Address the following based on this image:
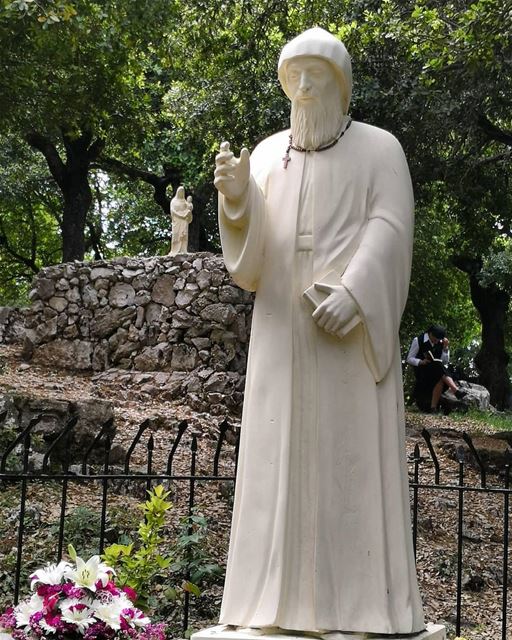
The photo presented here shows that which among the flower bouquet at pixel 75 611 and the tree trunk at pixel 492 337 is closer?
the flower bouquet at pixel 75 611

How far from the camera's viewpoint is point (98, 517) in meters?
8.02

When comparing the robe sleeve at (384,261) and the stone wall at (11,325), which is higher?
the stone wall at (11,325)

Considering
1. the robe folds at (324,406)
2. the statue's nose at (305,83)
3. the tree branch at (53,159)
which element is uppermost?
the tree branch at (53,159)

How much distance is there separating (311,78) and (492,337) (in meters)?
20.1

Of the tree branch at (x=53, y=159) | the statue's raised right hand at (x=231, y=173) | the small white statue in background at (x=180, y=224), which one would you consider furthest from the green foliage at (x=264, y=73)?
the statue's raised right hand at (x=231, y=173)

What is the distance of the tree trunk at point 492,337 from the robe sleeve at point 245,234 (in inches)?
750

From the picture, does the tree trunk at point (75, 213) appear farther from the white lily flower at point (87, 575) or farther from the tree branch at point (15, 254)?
the white lily flower at point (87, 575)

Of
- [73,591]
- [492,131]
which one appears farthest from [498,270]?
[73,591]

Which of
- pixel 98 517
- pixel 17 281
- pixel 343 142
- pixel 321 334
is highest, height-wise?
pixel 17 281

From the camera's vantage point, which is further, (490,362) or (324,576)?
(490,362)

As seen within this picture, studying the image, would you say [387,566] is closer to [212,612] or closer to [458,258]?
[212,612]

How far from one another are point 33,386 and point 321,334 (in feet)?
34.7

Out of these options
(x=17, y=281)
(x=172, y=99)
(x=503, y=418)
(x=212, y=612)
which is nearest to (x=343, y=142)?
(x=212, y=612)

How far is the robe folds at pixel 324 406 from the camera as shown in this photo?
4109 millimetres
